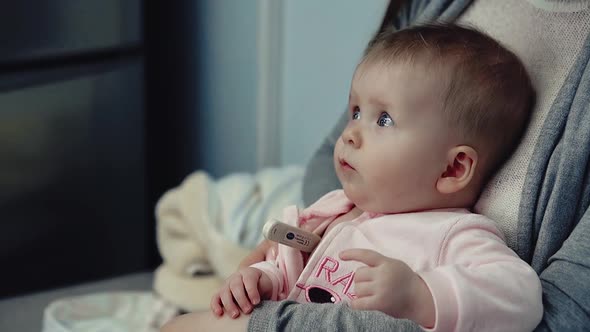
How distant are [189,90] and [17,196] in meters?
0.53

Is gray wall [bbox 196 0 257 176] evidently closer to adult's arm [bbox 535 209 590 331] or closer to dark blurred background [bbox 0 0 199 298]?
dark blurred background [bbox 0 0 199 298]

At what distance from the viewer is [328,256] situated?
98 centimetres

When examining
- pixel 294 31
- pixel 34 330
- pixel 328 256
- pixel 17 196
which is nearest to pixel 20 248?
pixel 17 196

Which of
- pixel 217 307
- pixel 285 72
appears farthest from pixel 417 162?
pixel 285 72

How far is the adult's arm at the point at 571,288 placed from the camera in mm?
878

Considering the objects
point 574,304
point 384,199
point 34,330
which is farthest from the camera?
→ point 34,330

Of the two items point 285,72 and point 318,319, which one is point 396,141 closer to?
point 318,319

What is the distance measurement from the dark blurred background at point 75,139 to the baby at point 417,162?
925 millimetres

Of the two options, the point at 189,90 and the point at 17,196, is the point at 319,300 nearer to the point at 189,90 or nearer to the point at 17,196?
the point at 17,196

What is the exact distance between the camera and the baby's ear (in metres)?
0.96

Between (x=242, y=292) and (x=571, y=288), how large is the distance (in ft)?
1.10

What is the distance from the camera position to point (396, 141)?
38.0 inches

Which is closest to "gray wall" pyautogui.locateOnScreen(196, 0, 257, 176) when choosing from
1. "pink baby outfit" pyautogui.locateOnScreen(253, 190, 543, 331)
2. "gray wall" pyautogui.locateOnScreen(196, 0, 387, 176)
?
"gray wall" pyautogui.locateOnScreen(196, 0, 387, 176)

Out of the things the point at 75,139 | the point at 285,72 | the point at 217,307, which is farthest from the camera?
the point at 285,72
